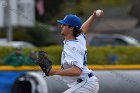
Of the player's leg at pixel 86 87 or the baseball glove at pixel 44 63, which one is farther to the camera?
the player's leg at pixel 86 87

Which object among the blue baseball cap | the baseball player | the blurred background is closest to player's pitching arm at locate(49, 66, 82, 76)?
the baseball player

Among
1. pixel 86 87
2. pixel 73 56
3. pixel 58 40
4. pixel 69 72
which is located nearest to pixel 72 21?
pixel 73 56

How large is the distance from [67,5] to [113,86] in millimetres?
30727

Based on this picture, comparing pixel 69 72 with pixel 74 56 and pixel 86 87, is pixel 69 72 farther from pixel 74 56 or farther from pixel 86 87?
pixel 86 87

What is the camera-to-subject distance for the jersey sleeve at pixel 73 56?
7.04 m

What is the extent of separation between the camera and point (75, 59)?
7055 millimetres

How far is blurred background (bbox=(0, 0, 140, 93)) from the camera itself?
12.6 metres

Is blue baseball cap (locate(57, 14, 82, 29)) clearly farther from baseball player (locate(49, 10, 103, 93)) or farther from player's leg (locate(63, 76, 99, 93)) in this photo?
player's leg (locate(63, 76, 99, 93))

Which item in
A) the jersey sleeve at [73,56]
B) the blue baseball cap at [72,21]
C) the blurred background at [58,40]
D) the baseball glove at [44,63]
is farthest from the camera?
the blurred background at [58,40]

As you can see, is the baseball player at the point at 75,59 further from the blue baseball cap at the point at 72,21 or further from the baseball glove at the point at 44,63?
the baseball glove at the point at 44,63

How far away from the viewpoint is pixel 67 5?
1612 inches

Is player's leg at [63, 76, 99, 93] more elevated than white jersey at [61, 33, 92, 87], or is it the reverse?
white jersey at [61, 33, 92, 87]

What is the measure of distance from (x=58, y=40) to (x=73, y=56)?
29.3 m

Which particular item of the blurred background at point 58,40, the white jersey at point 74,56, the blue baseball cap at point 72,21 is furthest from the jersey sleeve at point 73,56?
the blurred background at point 58,40
